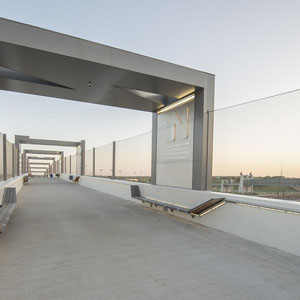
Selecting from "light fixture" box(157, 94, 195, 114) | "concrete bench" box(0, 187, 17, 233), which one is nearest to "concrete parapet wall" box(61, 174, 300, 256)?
"light fixture" box(157, 94, 195, 114)

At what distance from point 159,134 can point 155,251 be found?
15.0ft

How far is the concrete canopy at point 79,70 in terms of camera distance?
11.5 ft

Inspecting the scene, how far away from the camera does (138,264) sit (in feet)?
7.93

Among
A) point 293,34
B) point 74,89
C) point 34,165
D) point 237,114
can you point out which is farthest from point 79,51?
point 34,165

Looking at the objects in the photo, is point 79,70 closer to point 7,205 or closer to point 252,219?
point 7,205

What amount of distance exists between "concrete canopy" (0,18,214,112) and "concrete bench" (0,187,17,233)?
9.95ft

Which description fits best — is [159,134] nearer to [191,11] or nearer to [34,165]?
[191,11]

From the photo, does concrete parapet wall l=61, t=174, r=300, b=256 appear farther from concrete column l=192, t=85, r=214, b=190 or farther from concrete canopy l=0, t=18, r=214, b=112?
concrete canopy l=0, t=18, r=214, b=112

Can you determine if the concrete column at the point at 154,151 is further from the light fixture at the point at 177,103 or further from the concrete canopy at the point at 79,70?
the concrete canopy at the point at 79,70

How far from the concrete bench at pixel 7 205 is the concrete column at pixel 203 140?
166 inches

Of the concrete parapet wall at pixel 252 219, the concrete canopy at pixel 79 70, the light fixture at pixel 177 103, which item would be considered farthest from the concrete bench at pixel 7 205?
the light fixture at pixel 177 103

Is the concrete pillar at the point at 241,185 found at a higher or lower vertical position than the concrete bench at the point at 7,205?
higher

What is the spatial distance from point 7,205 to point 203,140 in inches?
210

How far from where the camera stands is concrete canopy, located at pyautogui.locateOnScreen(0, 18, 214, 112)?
352cm
